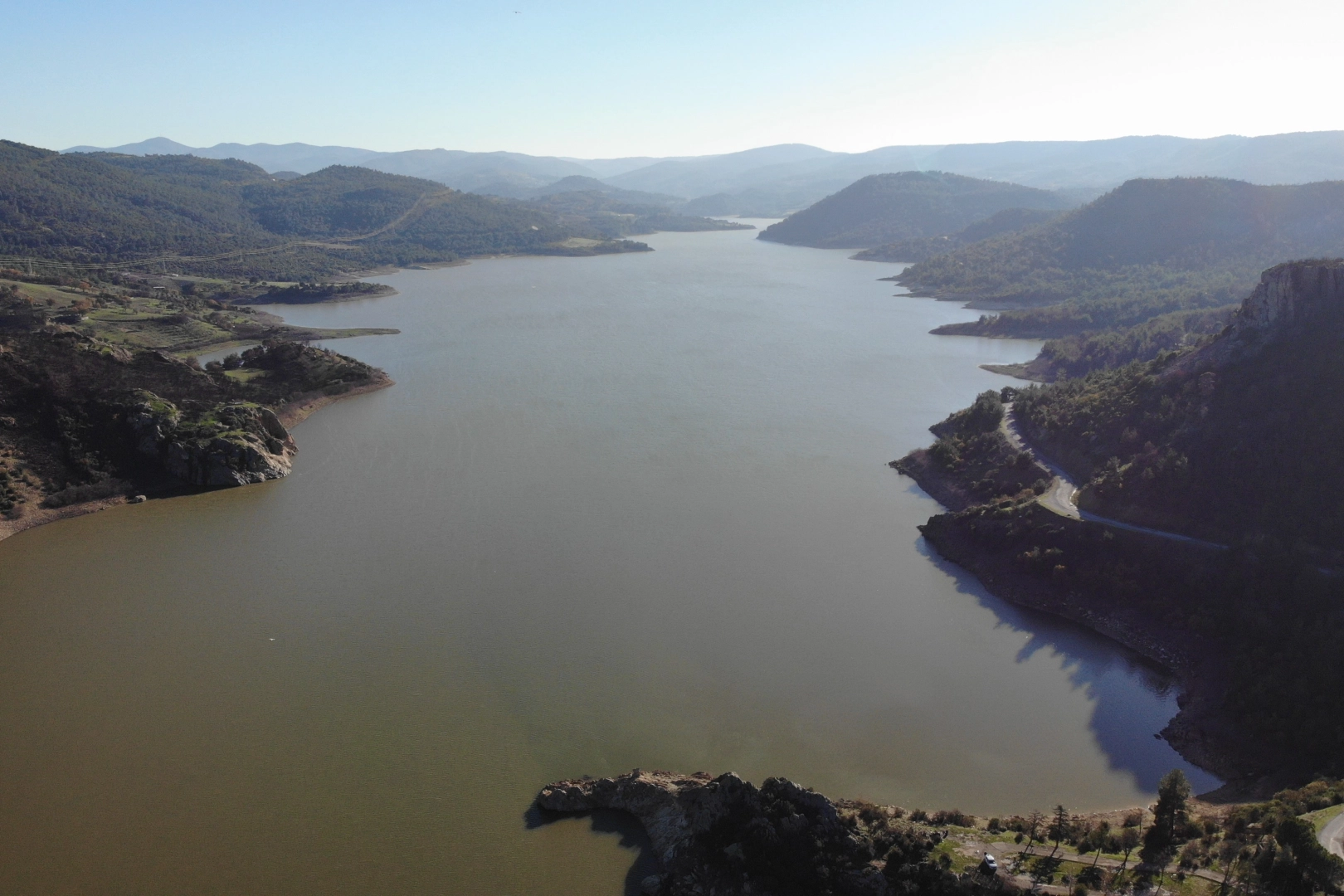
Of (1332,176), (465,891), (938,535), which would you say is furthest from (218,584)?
(1332,176)

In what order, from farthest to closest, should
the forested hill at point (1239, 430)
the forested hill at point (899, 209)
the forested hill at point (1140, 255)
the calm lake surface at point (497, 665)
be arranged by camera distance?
the forested hill at point (899, 209) < the forested hill at point (1140, 255) < the forested hill at point (1239, 430) < the calm lake surface at point (497, 665)

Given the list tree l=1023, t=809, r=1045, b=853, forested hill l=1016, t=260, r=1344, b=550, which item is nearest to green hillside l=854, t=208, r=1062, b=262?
forested hill l=1016, t=260, r=1344, b=550

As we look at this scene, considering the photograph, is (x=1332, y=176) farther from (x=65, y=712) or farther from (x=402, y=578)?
(x=65, y=712)

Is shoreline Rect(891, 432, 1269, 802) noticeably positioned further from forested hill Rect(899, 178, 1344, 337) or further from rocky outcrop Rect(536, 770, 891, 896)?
forested hill Rect(899, 178, 1344, 337)

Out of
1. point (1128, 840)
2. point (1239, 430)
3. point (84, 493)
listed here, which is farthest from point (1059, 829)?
point (84, 493)

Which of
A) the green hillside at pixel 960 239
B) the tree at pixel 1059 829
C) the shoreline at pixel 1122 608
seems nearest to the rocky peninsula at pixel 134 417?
the shoreline at pixel 1122 608

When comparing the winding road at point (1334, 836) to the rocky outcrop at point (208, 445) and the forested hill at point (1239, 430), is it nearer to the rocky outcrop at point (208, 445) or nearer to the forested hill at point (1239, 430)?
the forested hill at point (1239, 430)
